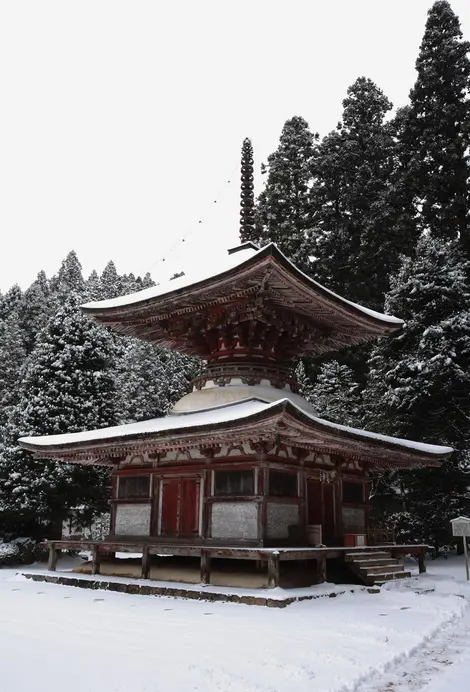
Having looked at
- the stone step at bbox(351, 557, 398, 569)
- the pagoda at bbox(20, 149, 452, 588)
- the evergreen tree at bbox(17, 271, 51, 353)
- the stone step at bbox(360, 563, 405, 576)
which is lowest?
the stone step at bbox(360, 563, 405, 576)

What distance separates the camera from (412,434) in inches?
1067

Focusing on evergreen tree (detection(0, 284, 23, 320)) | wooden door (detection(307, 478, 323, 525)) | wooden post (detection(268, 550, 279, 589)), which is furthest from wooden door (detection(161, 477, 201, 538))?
evergreen tree (detection(0, 284, 23, 320))

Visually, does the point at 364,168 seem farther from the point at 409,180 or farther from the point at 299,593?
Answer: the point at 299,593

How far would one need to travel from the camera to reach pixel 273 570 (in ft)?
45.9

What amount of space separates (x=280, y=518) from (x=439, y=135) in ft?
102

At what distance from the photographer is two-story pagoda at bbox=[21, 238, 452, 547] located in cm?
1533

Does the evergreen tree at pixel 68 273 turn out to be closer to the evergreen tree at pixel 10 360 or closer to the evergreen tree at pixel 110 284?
the evergreen tree at pixel 110 284

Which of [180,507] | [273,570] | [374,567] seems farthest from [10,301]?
[273,570]

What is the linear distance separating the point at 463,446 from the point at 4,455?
61.5ft

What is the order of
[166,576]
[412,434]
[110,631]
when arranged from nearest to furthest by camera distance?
[110,631], [166,576], [412,434]

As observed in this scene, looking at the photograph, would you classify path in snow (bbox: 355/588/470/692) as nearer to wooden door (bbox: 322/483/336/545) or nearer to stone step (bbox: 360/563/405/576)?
stone step (bbox: 360/563/405/576)

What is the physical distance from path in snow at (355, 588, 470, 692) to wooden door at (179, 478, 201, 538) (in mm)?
7556

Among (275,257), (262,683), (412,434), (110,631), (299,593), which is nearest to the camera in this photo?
(262,683)

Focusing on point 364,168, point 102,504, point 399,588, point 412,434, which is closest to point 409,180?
point 364,168
